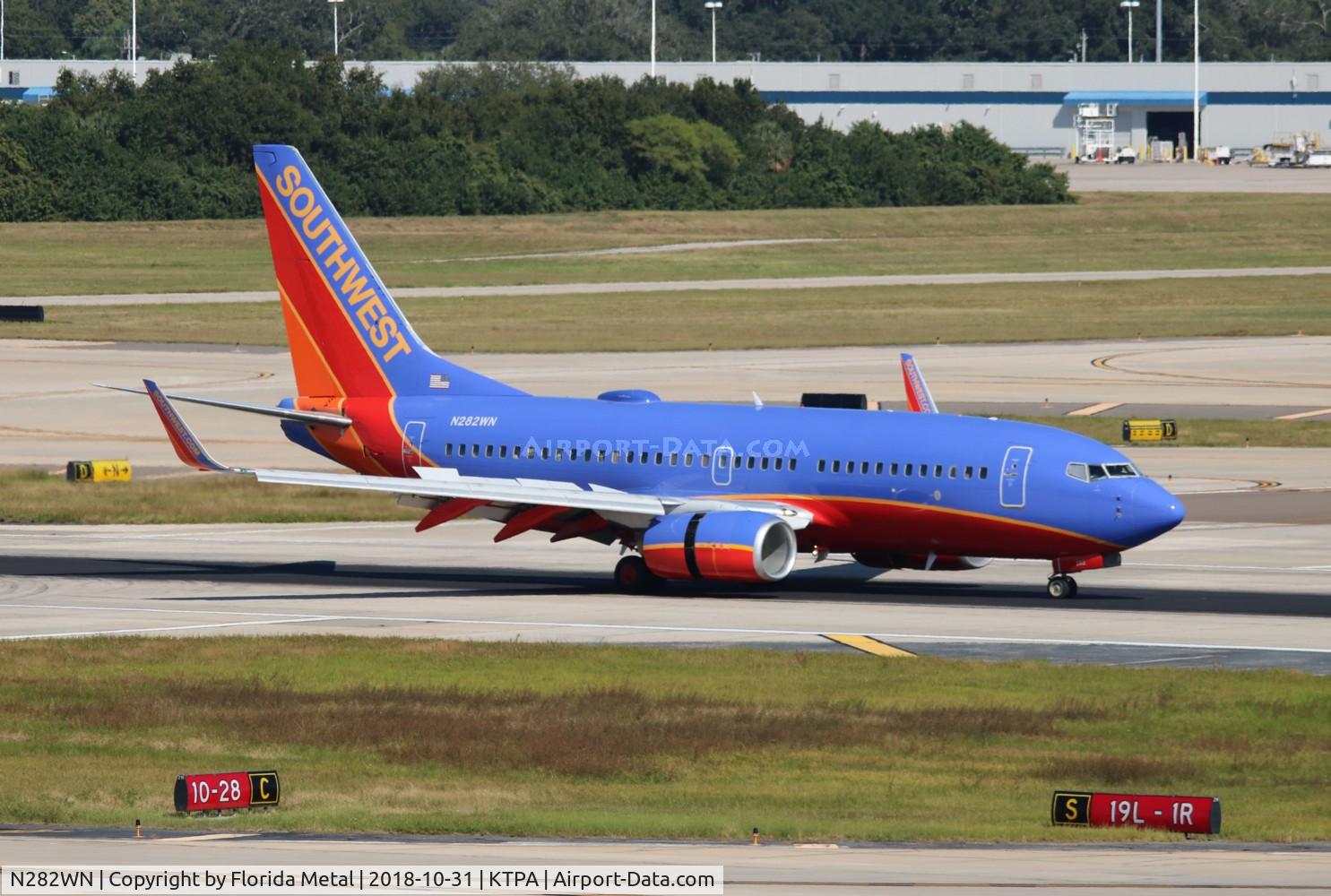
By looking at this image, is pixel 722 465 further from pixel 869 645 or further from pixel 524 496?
pixel 869 645

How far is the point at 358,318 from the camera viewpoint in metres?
55.8

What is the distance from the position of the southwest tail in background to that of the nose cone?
16566 mm

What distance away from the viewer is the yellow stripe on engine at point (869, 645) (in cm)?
4216

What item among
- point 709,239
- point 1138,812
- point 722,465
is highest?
point 709,239

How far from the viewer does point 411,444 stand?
54.7 m

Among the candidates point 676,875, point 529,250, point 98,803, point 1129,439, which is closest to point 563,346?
point 1129,439

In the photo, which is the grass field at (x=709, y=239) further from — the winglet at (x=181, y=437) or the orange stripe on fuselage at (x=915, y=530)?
the orange stripe on fuselage at (x=915, y=530)

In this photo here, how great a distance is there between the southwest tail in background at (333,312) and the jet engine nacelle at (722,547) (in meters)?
8.26

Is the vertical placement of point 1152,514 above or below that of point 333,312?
below

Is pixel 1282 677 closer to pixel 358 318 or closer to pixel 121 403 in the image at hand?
pixel 358 318

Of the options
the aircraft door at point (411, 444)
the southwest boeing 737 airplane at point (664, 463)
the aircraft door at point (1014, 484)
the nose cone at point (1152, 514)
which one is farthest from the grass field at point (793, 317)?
the nose cone at point (1152, 514)

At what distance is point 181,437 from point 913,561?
16.4 meters

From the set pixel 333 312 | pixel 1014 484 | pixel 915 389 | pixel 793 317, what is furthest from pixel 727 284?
pixel 1014 484

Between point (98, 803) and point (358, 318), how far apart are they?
2812 centimetres
